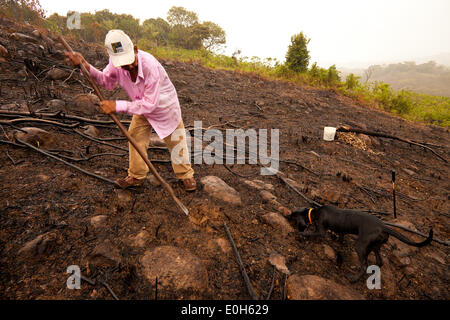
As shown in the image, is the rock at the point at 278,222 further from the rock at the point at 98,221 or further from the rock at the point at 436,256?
the rock at the point at 98,221


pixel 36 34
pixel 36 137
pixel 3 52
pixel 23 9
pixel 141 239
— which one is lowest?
pixel 141 239

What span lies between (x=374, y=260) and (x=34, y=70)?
7261 mm

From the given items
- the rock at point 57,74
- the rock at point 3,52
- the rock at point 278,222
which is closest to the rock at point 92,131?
the rock at point 57,74

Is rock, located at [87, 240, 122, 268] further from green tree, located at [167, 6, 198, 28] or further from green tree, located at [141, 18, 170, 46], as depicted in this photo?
green tree, located at [167, 6, 198, 28]

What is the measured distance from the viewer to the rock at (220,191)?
2490 millimetres

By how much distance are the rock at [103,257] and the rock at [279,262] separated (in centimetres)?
128

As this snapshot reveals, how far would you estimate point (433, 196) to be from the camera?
134 inches

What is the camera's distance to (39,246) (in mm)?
1587

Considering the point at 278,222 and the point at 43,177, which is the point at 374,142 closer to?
the point at 278,222

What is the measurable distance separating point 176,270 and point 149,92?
1.64 m

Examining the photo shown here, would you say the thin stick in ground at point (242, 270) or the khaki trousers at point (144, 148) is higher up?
the khaki trousers at point (144, 148)

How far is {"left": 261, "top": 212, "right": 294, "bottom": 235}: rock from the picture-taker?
2.21m

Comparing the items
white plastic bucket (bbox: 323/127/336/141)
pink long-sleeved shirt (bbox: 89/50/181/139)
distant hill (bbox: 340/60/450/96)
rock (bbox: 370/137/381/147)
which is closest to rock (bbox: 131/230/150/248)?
pink long-sleeved shirt (bbox: 89/50/181/139)

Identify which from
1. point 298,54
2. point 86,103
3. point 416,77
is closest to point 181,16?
point 298,54
